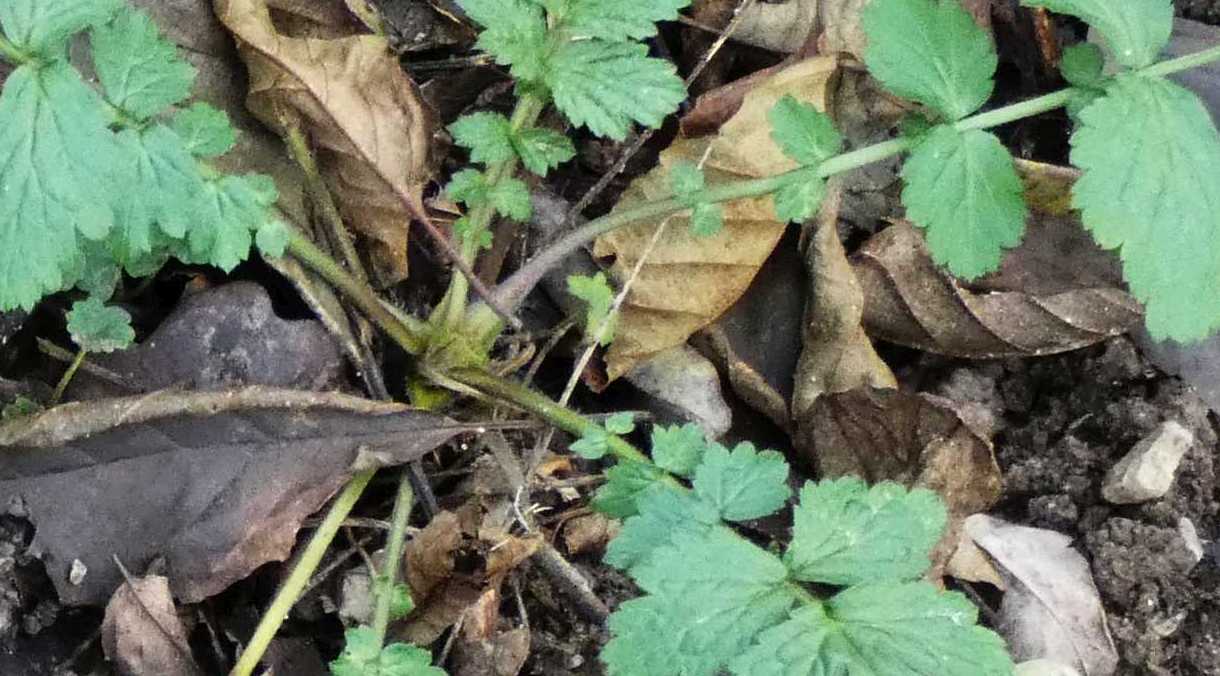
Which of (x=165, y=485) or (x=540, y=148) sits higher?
(x=540, y=148)

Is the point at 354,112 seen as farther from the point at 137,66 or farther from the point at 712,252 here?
the point at 712,252

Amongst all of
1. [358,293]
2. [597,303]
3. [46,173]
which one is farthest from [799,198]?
[46,173]

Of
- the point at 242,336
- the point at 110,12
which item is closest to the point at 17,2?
the point at 110,12

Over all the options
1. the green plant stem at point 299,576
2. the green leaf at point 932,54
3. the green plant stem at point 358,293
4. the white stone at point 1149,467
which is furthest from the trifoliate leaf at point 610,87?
the white stone at point 1149,467

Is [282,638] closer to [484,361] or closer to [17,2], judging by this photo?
[484,361]

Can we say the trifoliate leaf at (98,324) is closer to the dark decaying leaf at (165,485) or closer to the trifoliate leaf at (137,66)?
the dark decaying leaf at (165,485)

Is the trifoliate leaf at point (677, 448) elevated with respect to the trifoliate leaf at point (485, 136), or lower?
lower
